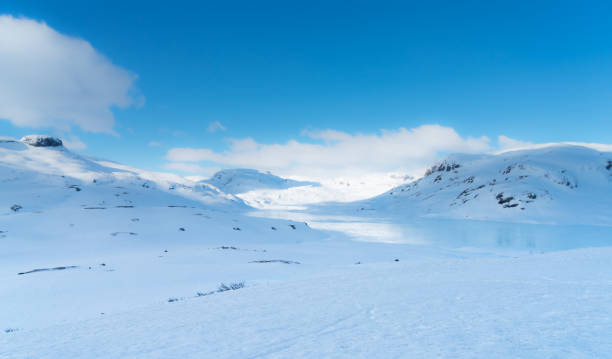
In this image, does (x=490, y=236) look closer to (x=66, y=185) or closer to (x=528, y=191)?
(x=528, y=191)

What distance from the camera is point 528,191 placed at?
83062 millimetres

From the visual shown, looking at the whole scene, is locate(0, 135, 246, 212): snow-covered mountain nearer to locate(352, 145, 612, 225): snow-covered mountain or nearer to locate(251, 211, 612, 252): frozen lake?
locate(251, 211, 612, 252): frozen lake

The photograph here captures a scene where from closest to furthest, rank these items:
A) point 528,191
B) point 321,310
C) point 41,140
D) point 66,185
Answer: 1. point 321,310
2. point 66,185
3. point 41,140
4. point 528,191

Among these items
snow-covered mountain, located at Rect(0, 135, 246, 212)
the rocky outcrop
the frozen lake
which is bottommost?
the frozen lake

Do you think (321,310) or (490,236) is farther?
(490,236)

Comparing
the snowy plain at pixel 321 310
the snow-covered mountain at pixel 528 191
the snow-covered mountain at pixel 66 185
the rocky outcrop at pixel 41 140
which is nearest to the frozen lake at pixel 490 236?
the snowy plain at pixel 321 310

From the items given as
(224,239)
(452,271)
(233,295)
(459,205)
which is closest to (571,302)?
(452,271)

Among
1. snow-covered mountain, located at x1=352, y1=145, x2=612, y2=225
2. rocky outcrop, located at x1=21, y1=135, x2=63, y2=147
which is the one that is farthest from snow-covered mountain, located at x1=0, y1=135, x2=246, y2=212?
snow-covered mountain, located at x1=352, y1=145, x2=612, y2=225

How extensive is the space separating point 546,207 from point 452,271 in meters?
87.8

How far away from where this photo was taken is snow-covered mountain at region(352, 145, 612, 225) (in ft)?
235

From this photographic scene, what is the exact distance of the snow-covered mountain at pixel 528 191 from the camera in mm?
71562

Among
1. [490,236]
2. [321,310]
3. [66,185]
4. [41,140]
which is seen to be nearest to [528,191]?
[490,236]

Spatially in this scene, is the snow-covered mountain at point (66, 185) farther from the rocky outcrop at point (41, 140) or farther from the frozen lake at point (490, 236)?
the frozen lake at point (490, 236)

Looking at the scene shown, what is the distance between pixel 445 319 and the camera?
2955 mm
